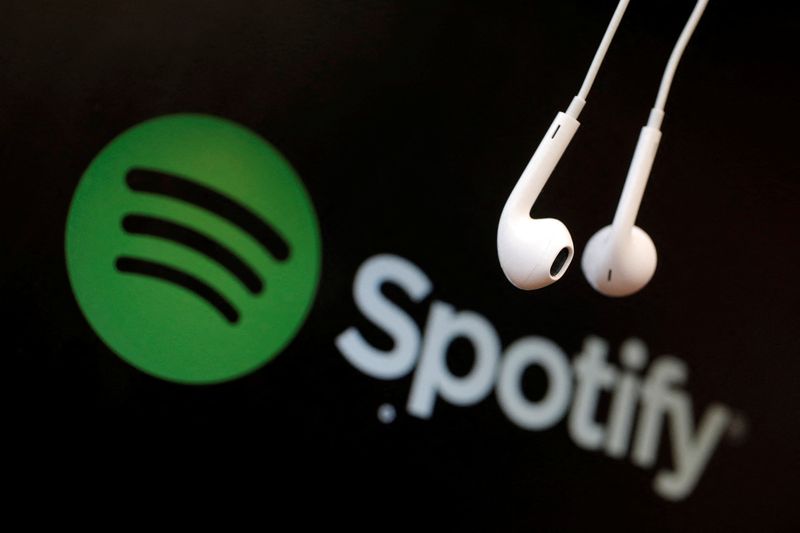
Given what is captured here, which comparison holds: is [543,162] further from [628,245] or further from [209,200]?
[209,200]

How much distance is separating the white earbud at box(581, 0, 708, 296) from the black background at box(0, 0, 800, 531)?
1216 millimetres

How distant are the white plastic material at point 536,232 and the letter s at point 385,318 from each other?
1.27m

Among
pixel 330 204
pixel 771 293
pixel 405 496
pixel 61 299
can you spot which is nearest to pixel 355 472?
pixel 405 496

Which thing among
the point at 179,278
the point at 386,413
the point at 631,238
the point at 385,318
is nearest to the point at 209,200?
the point at 179,278

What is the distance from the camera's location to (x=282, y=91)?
237 cm

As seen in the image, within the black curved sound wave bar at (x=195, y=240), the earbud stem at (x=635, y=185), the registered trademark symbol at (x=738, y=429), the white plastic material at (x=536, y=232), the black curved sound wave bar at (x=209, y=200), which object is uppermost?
the registered trademark symbol at (x=738, y=429)

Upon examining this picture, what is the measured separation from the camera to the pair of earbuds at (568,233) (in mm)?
1153

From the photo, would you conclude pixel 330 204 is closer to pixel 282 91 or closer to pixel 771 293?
pixel 282 91

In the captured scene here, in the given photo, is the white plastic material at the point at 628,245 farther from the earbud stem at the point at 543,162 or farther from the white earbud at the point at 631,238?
the earbud stem at the point at 543,162

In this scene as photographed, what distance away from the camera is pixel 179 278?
7.74ft

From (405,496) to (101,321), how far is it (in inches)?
36.7

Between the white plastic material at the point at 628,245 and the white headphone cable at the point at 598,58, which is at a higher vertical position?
the white headphone cable at the point at 598,58

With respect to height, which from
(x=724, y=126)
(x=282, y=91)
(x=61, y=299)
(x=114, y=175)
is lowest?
(x=61, y=299)

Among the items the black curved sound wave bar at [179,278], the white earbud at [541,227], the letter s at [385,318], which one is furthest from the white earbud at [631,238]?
the black curved sound wave bar at [179,278]
